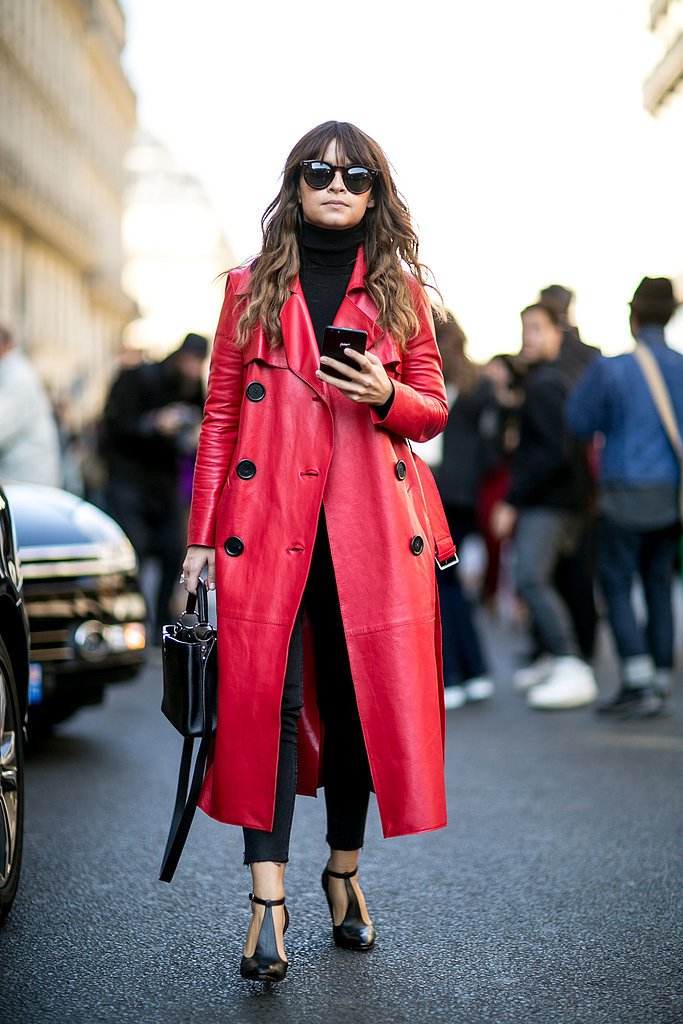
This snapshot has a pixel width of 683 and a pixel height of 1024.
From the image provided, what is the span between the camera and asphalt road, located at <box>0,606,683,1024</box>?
3547 mm

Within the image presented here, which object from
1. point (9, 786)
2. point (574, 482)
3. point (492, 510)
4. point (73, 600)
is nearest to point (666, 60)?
point (492, 510)

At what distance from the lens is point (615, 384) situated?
7859mm

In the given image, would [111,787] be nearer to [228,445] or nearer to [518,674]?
[228,445]

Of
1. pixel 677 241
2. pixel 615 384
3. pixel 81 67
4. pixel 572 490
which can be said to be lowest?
pixel 572 490

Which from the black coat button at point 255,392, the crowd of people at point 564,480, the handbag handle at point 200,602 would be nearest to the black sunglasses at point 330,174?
the black coat button at point 255,392

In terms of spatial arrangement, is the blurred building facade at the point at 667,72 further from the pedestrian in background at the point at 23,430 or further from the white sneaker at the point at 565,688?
the pedestrian in background at the point at 23,430

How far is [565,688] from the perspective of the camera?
27.1 ft

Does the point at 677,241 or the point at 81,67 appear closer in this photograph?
the point at 677,241

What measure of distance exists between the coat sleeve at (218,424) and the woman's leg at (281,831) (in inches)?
13.3

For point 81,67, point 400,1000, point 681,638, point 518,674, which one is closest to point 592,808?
point 400,1000

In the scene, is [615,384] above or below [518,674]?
above

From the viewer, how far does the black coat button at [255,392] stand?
12.3 ft

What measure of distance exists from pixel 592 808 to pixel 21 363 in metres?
4.78

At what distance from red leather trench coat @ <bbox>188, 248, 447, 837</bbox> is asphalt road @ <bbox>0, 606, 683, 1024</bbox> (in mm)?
394
